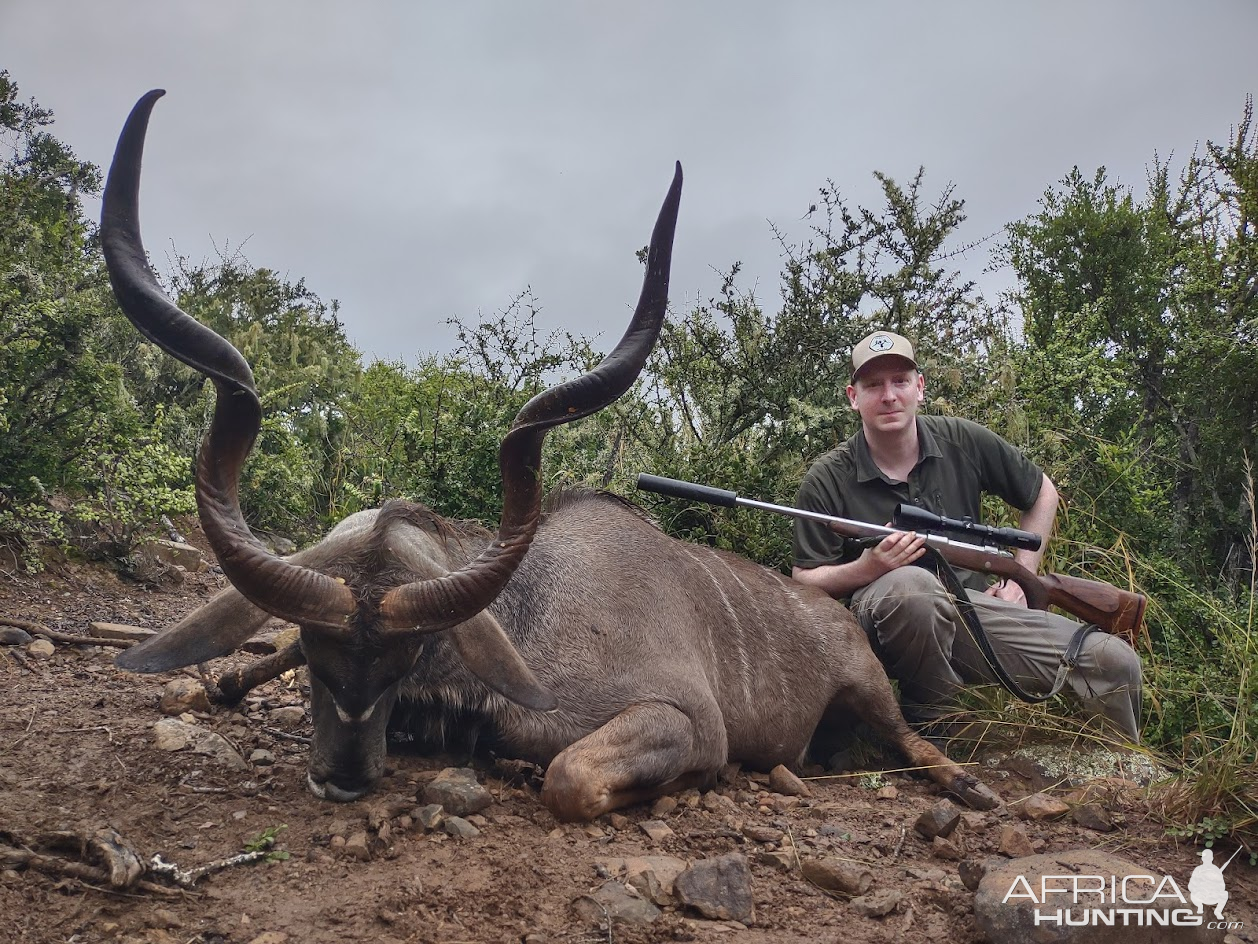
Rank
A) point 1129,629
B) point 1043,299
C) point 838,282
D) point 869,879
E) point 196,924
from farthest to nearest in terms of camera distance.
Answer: point 1043,299, point 838,282, point 1129,629, point 869,879, point 196,924

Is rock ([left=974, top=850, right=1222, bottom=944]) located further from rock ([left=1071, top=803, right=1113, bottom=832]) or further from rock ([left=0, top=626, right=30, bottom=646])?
rock ([left=0, top=626, right=30, bottom=646])

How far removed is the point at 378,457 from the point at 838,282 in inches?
160

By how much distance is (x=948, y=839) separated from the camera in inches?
154

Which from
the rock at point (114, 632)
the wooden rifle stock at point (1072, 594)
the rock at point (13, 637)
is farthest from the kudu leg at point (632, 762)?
the rock at point (13, 637)

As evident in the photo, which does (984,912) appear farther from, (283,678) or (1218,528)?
(1218,528)

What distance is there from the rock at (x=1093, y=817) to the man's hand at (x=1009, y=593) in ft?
5.82

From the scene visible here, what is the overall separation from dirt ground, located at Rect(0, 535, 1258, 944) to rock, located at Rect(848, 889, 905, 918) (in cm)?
4

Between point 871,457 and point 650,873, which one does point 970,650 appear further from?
point 650,873

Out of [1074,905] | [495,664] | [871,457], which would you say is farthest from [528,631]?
[871,457]

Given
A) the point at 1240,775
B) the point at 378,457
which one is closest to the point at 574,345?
the point at 378,457

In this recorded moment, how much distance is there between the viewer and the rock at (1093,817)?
412cm

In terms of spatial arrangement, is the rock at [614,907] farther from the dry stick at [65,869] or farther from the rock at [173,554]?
the rock at [173,554]

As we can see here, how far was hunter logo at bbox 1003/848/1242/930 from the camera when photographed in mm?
2791

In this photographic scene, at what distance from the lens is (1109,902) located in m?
2.84
